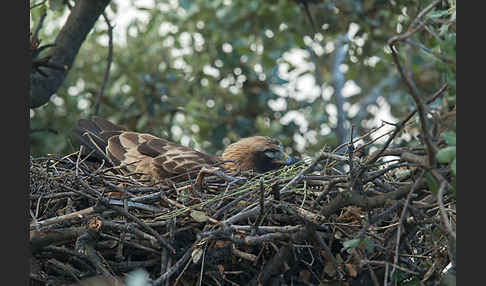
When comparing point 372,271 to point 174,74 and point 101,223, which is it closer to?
point 101,223

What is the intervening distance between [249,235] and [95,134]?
2515 mm

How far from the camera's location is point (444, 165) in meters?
2.72

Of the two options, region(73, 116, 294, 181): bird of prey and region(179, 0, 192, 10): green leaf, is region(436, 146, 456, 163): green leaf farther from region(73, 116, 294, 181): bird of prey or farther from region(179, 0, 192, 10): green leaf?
region(179, 0, 192, 10): green leaf

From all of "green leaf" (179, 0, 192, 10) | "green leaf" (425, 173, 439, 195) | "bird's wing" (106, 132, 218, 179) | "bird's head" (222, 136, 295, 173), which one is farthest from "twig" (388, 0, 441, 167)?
"green leaf" (179, 0, 192, 10)

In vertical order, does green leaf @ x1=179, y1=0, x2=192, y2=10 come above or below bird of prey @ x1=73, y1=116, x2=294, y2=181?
above

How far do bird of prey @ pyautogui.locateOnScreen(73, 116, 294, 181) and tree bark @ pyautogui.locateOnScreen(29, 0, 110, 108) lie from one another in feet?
1.59

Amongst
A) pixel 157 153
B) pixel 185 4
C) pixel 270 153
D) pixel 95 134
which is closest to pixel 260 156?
pixel 270 153

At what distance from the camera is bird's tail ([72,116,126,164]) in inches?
207

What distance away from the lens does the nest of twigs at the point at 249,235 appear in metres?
3.14

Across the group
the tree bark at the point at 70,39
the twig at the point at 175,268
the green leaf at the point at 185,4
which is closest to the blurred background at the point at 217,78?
the green leaf at the point at 185,4

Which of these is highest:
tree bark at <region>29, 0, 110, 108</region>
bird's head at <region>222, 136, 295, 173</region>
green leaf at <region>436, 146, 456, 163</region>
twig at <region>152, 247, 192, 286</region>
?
tree bark at <region>29, 0, 110, 108</region>

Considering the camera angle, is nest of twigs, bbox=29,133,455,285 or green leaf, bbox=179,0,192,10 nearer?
nest of twigs, bbox=29,133,455,285

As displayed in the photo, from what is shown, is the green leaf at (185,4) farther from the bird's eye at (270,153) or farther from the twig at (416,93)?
the twig at (416,93)

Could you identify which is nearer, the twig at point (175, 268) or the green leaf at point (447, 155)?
the green leaf at point (447, 155)
